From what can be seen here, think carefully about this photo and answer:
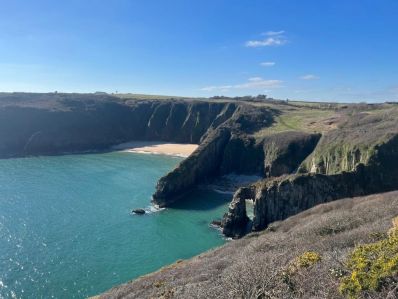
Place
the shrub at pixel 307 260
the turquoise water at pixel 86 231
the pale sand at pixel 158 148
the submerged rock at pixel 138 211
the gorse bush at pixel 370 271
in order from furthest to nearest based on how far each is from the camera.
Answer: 1. the pale sand at pixel 158 148
2. the submerged rock at pixel 138 211
3. the turquoise water at pixel 86 231
4. the shrub at pixel 307 260
5. the gorse bush at pixel 370 271

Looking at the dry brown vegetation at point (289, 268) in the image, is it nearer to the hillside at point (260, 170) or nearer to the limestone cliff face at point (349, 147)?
the hillside at point (260, 170)

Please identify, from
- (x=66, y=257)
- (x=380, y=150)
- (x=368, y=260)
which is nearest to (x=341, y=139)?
(x=380, y=150)

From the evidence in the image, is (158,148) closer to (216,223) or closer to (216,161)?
(216,161)

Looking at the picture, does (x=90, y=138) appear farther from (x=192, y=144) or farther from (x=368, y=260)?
(x=368, y=260)

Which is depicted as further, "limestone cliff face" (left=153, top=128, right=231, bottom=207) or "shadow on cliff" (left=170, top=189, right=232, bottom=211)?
"limestone cliff face" (left=153, top=128, right=231, bottom=207)

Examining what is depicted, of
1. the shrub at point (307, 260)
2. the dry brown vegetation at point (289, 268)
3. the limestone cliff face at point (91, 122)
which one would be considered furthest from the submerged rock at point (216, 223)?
the limestone cliff face at point (91, 122)

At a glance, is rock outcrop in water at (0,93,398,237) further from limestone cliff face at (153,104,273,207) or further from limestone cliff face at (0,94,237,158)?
limestone cliff face at (0,94,237,158)

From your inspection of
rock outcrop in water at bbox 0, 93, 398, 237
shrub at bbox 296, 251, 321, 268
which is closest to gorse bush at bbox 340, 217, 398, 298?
shrub at bbox 296, 251, 321, 268
